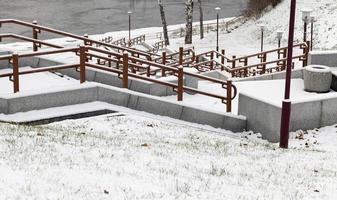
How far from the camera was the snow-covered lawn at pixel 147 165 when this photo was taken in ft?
25.6

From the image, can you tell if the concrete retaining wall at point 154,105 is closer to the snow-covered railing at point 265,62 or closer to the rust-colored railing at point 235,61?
the rust-colored railing at point 235,61

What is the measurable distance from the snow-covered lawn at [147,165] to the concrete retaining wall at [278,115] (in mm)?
711

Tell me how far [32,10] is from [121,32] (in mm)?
17548

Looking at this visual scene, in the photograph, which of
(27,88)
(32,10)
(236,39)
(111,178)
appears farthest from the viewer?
(32,10)

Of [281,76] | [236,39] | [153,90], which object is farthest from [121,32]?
[153,90]

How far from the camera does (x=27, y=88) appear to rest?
1511cm

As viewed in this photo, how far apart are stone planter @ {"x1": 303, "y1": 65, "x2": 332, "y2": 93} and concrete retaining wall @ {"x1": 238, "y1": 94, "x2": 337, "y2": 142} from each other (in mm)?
2587

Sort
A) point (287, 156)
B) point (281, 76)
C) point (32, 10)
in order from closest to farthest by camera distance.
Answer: point (287, 156) → point (281, 76) → point (32, 10)

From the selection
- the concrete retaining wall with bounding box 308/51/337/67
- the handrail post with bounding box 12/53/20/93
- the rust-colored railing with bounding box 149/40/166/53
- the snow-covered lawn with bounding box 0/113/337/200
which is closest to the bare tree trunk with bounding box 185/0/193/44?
the rust-colored railing with bounding box 149/40/166/53

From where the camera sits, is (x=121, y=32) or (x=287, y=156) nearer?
(x=287, y=156)

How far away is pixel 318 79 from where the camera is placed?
1803 centimetres

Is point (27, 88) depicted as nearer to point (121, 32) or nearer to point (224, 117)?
point (224, 117)

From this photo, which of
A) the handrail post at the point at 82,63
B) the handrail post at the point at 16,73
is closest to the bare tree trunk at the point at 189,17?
the handrail post at the point at 82,63

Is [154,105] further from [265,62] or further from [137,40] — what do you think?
[137,40]
